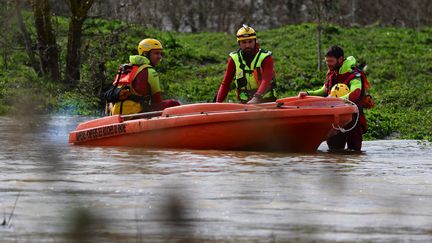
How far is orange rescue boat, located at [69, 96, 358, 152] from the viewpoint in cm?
1159

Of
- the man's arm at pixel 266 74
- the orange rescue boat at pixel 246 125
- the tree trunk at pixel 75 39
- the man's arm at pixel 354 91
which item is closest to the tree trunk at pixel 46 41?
the tree trunk at pixel 75 39

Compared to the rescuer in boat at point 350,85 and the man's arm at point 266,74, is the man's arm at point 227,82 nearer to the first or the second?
the man's arm at point 266,74

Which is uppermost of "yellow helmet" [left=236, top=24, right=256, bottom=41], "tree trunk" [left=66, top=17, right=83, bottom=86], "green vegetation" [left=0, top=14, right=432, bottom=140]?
"yellow helmet" [left=236, top=24, right=256, bottom=41]

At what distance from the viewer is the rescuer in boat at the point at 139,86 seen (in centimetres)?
1257

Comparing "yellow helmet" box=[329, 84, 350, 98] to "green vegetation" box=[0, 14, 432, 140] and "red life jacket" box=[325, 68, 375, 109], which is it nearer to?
"red life jacket" box=[325, 68, 375, 109]

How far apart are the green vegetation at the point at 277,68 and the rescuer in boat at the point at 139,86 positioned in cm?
363

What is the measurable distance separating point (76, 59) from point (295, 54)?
5.90m

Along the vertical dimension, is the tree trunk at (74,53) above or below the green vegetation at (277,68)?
above

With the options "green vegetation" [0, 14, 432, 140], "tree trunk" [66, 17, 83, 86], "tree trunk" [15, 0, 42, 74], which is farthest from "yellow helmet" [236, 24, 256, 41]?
"tree trunk" [15, 0, 42, 74]

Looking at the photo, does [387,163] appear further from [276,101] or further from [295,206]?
[295,206]

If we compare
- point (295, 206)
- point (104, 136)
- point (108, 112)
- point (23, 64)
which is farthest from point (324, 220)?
point (23, 64)

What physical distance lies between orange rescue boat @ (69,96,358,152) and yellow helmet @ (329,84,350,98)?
0.52 m

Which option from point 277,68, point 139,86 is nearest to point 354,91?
point 139,86

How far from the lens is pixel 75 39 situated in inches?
806
